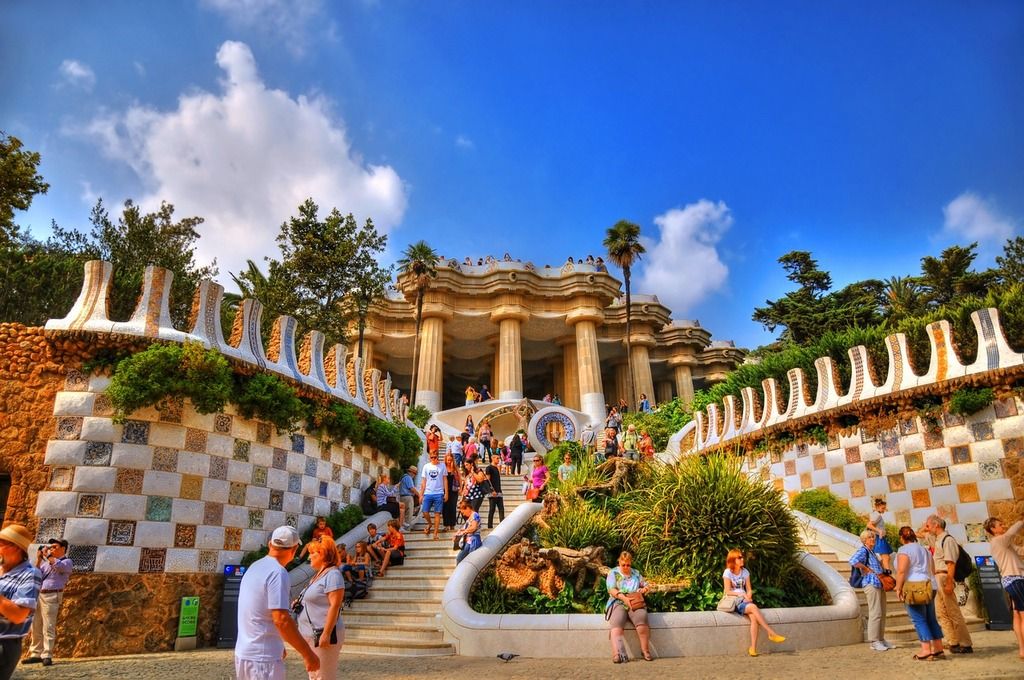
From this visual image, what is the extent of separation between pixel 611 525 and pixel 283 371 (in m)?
6.59

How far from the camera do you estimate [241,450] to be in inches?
441

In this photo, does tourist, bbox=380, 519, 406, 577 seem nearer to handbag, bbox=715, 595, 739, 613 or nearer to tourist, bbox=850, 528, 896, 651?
handbag, bbox=715, 595, 739, 613

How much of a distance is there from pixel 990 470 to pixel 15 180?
21897 millimetres

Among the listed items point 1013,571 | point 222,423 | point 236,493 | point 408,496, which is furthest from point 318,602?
point 408,496

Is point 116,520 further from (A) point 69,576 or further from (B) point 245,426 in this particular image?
(B) point 245,426

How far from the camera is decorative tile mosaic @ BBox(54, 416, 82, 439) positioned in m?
9.65

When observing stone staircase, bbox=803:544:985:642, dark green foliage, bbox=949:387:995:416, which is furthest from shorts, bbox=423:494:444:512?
dark green foliage, bbox=949:387:995:416

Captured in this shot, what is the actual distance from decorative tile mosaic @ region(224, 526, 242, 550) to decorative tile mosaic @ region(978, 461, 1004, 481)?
13.3m

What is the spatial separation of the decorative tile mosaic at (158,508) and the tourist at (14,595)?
→ 5.85 metres

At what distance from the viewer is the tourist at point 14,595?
4.08 meters

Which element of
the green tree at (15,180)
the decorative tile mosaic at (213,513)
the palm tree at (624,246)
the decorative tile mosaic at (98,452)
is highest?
the palm tree at (624,246)

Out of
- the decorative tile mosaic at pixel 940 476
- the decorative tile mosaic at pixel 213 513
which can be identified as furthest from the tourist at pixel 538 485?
the decorative tile mosaic at pixel 940 476

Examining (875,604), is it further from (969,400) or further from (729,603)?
(969,400)

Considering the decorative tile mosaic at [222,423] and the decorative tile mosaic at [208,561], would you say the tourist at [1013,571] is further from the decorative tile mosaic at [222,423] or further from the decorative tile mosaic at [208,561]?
the decorative tile mosaic at [222,423]
